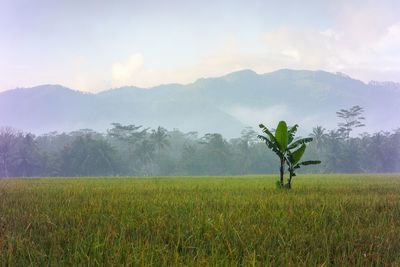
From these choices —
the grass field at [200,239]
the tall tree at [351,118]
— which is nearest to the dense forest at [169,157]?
the tall tree at [351,118]

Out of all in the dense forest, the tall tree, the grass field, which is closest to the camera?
the grass field

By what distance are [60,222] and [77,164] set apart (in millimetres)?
69101

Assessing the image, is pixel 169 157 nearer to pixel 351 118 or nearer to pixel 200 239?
pixel 351 118

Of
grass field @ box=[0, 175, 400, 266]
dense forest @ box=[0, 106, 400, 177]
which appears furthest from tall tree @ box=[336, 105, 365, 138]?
grass field @ box=[0, 175, 400, 266]

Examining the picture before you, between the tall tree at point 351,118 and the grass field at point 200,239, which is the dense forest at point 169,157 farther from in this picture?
the grass field at point 200,239

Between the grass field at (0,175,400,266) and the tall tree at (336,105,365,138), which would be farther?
the tall tree at (336,105,365,138)

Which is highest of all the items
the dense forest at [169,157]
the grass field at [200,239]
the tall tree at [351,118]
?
the tall tree at [351,118]

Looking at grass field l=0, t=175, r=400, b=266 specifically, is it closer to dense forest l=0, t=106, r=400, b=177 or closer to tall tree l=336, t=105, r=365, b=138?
dense forest l=0, t=106, r=400, b=177

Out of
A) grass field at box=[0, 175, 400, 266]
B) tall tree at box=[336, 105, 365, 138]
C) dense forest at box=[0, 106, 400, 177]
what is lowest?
grass field at box=[0, 175, 400, 266]

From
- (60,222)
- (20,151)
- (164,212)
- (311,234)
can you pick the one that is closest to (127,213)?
(164,212)

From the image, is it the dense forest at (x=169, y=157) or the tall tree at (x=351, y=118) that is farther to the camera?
the tall tree at (x=351, y=118)

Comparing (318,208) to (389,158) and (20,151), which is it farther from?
(389,158)

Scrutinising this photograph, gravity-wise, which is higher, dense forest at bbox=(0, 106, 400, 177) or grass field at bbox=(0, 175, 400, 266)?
dense forest at bbox=(0, 106, 400, 177)

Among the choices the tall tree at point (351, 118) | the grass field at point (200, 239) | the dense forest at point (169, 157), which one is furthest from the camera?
the tall tree at point (351, 118)
